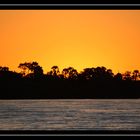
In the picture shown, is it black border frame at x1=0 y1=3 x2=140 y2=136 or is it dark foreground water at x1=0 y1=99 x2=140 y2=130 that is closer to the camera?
black border frame at x1=0 y1=3 x2=140 y2=136

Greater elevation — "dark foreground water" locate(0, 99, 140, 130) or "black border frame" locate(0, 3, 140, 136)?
"black border frame" locate(0, 3, 140, 136)
